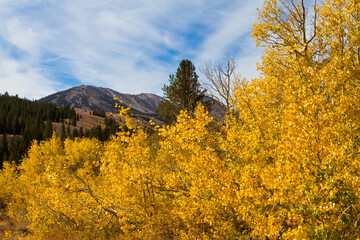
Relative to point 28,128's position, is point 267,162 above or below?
below

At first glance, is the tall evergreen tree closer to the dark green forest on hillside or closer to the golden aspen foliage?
the golden aspen foliage

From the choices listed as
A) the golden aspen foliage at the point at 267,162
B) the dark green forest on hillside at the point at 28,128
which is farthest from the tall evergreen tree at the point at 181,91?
the dark green forest on hillside at the point at 28,128

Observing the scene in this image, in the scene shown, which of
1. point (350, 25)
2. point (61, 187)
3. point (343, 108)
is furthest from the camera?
point (61, 187)

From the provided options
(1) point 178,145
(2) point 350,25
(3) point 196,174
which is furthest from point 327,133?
(2) point 350,25

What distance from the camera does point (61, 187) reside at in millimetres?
9508

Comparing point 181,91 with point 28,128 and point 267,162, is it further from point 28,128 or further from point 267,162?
point 28,128

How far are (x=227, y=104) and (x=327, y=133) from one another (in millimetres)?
11163

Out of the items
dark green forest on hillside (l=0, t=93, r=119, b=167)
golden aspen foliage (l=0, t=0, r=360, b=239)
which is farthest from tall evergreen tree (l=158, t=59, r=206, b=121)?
dark green forest on hillside (l=0, t=93, r=119, b=167)

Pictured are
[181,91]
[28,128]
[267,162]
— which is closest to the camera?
[267,162]

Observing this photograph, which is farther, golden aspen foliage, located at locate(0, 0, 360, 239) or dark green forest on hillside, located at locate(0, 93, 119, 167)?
dark green forest on hillside, located at locate(0, 93, 119, 167)

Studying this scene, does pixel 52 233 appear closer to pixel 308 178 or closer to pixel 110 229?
pixel 110 229

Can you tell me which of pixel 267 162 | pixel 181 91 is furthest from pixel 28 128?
pixel 267 162

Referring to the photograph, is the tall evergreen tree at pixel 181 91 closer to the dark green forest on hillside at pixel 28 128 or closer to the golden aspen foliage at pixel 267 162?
the golden aspen foliage at pixel 267 162

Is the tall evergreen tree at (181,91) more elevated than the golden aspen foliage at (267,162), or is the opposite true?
the tall evergreen tree at (181,91)
